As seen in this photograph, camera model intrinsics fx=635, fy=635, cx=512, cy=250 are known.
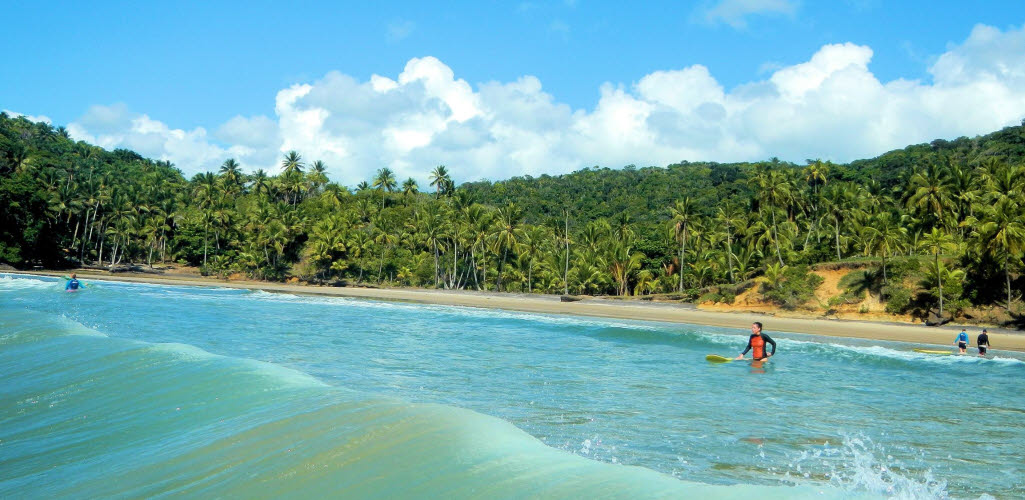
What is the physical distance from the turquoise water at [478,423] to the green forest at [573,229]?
62.7 ft

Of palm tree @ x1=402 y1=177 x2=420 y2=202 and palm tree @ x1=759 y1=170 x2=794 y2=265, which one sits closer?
palm tree @ x1=759 y1=170 x2=794 y2=265

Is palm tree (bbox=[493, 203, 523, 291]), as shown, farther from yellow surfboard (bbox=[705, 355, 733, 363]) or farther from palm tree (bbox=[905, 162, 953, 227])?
yellow surfboard (bbox=[705, 355, 733, 363])

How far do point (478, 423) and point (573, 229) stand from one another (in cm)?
6761

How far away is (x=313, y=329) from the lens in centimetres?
2494

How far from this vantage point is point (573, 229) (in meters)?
75.9

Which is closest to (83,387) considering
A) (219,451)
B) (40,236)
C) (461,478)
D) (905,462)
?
(219,451)

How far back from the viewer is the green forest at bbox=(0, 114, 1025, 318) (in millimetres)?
37844

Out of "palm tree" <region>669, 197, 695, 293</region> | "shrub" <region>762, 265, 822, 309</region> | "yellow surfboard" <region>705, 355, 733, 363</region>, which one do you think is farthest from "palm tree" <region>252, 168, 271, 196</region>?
"yellow surfboard" <region>705, 355, 733, 363</region>

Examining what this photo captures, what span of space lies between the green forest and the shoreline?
3.96 metres

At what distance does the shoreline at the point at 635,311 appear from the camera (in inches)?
1144

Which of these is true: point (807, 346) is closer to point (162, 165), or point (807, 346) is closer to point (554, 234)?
point (554, 234)

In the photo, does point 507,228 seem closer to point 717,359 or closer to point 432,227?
point 432,227

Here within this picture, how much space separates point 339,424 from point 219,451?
1.49 metres

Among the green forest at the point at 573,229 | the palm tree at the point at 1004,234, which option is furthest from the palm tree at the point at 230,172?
the palm tree at the point at 1004,234
